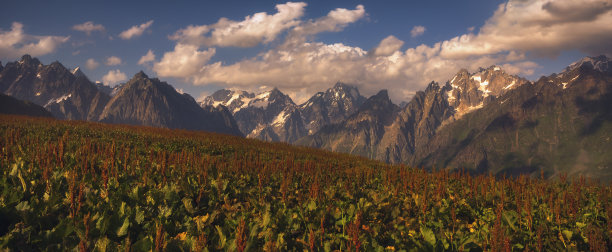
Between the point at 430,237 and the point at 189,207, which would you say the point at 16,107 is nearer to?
the point at 189,207

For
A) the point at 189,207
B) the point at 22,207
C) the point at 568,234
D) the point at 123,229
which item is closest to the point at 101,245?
the point at 123,229

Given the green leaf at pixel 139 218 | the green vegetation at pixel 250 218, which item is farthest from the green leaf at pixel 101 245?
the green leaf at pixel 139 218

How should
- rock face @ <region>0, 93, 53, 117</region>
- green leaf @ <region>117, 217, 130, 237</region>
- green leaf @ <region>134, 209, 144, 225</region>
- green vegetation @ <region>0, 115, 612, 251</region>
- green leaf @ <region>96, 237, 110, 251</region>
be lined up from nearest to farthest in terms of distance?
green leaf @ <region>96, 237, 110, 251</region>, green vegetation @ <region>0, 115, 612, 251</region>, green leaf @ <region>117, 217, 130, 237</region>, green leaf @ <region>134, 209, 144, 225</region>, rock face @ <region>0, 93, 53, 117</region>

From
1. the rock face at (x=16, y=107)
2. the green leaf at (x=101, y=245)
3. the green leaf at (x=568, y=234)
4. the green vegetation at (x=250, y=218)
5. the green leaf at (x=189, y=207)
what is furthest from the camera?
the rock face at (x=16, y=107)

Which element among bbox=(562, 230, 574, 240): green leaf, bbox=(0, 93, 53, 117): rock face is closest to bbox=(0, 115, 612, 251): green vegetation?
bbox=(562, 230, 574, 240): green leaf

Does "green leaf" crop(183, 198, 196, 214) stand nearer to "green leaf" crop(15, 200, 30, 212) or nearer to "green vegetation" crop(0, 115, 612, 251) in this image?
"green vegetation" crop(0, 115, 612, 251)

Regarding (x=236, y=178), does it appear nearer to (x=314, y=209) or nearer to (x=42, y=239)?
(x=314, y=209)

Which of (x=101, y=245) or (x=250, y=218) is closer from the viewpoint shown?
(x=101, y=245)

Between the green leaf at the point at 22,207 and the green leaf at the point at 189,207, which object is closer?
the green leaf at the point at 22,207

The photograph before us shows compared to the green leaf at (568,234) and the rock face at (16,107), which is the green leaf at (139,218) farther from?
the rock face at (16,107)

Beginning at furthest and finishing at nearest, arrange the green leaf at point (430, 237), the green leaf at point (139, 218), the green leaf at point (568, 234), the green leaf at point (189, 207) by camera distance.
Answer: the green leaf at point (189, 207), the green leaf at point (568, 234), the green leaf at point (139, 218), the green leaf at point (430, 237)

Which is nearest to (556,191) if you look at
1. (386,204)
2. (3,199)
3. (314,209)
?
(386,204)

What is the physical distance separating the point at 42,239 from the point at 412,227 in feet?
19.3

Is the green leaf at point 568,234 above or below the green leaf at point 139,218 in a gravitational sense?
below
